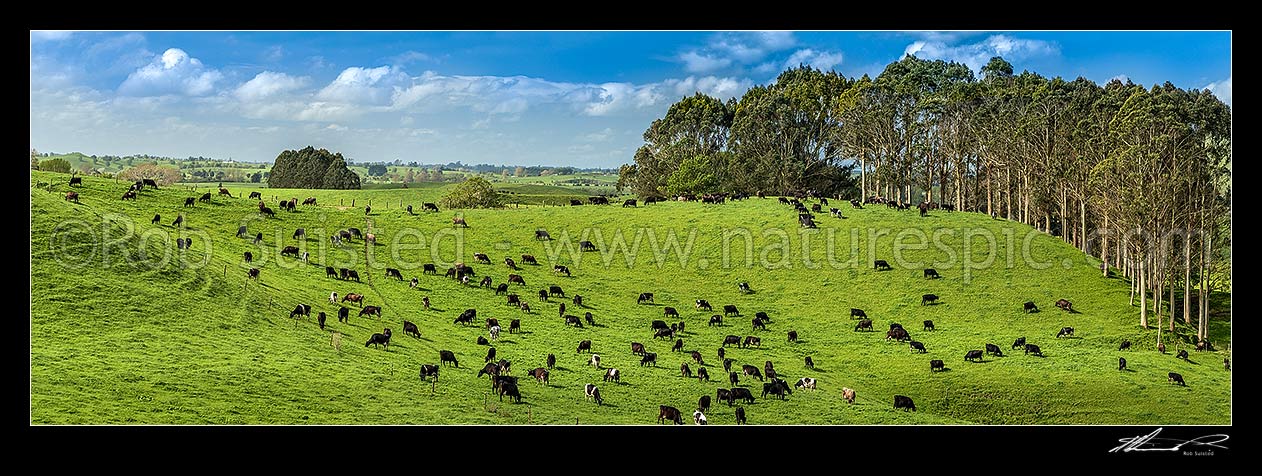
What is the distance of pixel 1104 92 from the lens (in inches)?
3137

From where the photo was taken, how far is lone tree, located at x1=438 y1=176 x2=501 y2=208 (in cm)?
10338

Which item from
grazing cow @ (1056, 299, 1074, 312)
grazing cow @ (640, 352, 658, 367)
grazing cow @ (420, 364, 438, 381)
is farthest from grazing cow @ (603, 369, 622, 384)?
grazing cow @ (1056, 299, 1074, 312)

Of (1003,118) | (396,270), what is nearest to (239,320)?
(396,270)

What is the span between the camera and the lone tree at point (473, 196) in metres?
103

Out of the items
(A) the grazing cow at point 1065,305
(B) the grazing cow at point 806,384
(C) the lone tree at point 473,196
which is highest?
(C) the lone tree at point 473,196

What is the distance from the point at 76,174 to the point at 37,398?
4876cm

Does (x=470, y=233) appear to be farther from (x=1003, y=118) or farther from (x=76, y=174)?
(x=1003, y=118)

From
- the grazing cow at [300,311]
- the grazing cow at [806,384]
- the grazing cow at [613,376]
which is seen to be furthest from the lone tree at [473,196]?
the grazing cow at [806,384]

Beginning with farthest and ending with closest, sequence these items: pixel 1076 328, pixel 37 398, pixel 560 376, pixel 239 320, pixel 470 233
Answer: pixel 470 233
pixel 1076 328
pixel 239 320
pixel 560 376
pixel 37 398

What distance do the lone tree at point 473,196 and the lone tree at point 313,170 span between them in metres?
41.5

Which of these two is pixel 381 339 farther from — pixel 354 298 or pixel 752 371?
pixel 752 371

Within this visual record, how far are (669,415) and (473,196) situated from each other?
72.0 meters
